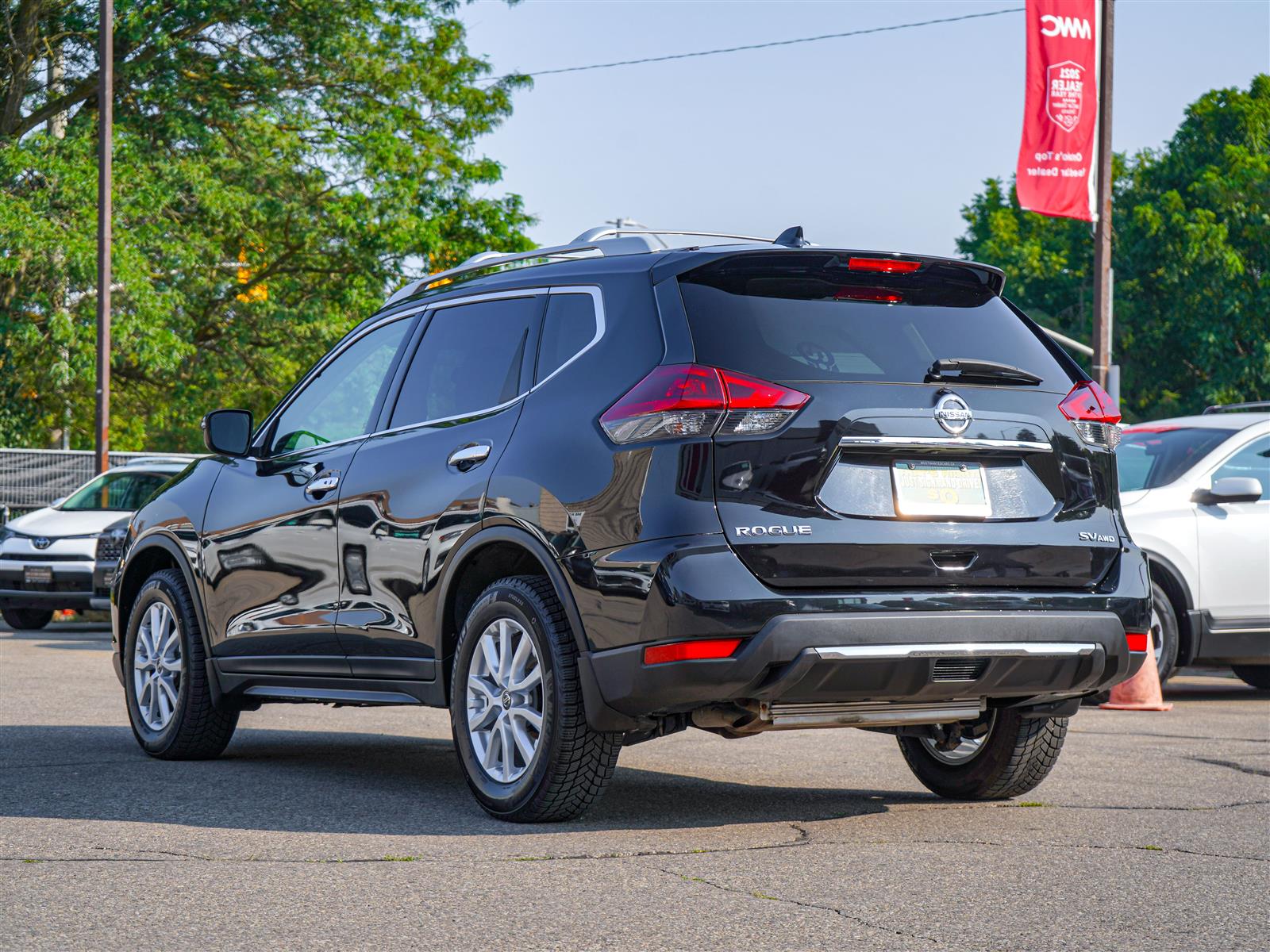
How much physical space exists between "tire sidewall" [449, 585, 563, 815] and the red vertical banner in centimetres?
1393

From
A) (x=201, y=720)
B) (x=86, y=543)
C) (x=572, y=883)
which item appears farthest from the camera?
(x=86, y=543)

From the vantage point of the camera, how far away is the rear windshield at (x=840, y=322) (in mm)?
5559

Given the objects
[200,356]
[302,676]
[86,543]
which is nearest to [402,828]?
[302,676]

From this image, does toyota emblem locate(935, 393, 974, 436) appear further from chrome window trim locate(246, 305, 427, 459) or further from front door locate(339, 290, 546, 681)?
chrome window trim locate(246, 305, 427, 459)

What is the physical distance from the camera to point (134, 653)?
8.20 metres

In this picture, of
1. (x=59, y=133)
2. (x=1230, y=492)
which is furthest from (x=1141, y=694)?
(x=59, y=133)

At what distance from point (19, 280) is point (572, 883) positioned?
24419mm

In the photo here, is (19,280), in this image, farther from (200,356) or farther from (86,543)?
(86,543)

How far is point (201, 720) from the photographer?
764cm

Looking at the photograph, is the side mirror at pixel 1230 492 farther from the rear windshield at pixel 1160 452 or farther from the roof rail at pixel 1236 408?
the roof rail at pixel 1236 408

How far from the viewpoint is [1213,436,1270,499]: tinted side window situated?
11422 mm

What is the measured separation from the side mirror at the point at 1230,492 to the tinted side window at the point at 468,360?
617cm

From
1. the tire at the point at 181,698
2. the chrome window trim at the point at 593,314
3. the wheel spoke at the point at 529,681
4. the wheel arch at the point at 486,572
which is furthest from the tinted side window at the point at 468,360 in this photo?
the tire at the point at 181,698

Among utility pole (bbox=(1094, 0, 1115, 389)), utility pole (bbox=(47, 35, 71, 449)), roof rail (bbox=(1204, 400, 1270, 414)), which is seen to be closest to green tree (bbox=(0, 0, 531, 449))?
utility pole (bbox=(47, 35, 71, 449))
